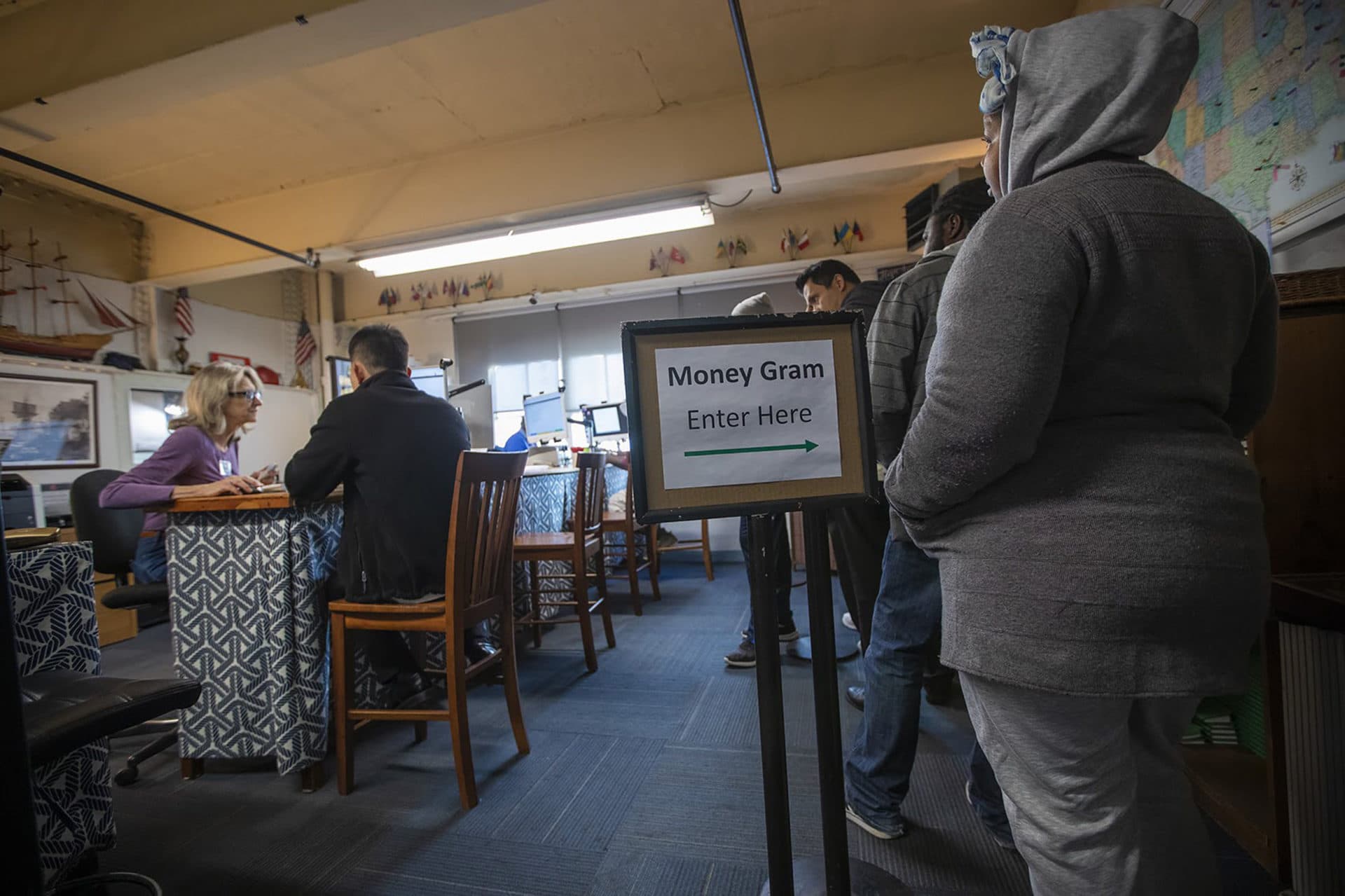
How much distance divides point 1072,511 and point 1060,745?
255 millimetres

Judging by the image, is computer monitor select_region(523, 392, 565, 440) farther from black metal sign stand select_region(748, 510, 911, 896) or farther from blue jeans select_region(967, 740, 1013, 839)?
black metal sign stand select_region(748, 510, 911, 896)

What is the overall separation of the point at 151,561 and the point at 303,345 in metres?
4.11

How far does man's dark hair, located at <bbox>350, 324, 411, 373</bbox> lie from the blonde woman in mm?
525

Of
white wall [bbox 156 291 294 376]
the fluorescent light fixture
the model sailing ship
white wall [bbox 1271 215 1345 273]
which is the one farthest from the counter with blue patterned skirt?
white wall [bbox 156 291 294 376]

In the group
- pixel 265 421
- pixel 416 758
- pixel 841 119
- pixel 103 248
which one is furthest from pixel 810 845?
pixel 103 248

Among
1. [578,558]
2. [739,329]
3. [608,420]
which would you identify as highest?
[608,420]

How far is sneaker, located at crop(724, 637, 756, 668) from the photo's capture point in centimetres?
248

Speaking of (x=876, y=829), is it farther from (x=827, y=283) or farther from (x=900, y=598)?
(x=827, y=283)

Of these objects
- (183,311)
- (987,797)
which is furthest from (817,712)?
(183,311)

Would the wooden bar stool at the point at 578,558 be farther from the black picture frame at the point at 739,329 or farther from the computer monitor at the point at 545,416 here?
the black picture frame at the point at 739,329

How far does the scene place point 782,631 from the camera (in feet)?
8.43

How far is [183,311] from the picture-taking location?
488 centimetres

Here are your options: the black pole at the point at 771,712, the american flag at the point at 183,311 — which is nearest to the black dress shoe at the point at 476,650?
the black pole at the point at 771,712

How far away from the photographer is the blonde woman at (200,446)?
2.08 meters
